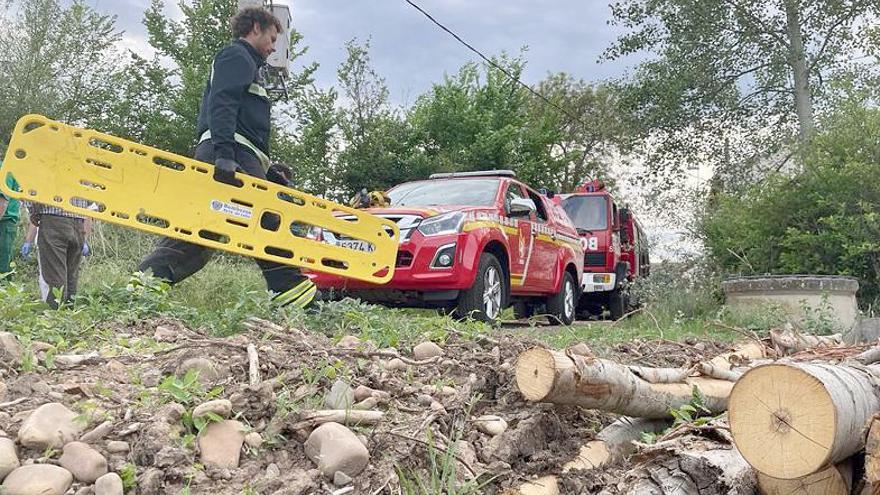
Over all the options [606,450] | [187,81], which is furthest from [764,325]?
[187,81]

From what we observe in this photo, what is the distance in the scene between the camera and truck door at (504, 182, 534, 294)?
792cm

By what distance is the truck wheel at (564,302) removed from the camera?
9.67m

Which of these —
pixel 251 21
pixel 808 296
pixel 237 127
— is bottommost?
pixel 808 296

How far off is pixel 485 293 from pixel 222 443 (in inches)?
196

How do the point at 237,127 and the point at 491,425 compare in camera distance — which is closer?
the point at 491,425

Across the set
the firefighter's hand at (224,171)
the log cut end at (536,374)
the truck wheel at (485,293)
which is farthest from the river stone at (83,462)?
the truck wheel at (485,293)

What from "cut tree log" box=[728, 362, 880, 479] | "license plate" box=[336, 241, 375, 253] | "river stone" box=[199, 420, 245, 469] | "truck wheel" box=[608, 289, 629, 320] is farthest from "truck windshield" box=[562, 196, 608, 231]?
"river stone" box=[199, 420, 245, 469]

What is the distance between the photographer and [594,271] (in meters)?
13.6

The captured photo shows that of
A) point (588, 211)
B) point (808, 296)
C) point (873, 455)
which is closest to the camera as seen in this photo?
point (873, 455)

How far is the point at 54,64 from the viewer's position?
1877 centimetres

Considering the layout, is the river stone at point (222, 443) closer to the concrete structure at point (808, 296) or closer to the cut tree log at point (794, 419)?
the cut tree log at point (794, 419)

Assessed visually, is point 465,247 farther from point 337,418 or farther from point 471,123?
point 471,123

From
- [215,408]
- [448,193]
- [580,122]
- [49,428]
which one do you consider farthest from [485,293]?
[580,122]

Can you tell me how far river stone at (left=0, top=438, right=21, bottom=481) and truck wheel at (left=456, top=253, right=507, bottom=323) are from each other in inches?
188
